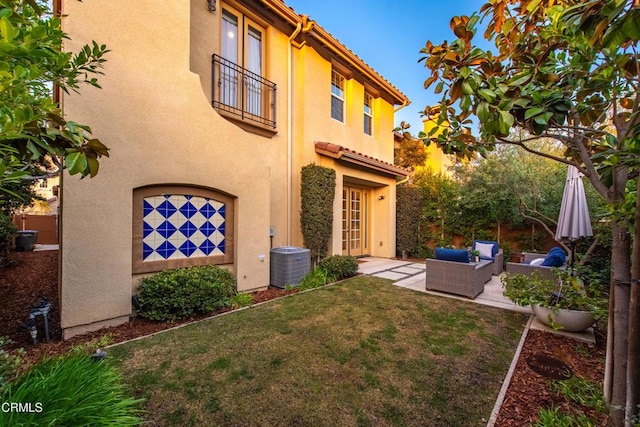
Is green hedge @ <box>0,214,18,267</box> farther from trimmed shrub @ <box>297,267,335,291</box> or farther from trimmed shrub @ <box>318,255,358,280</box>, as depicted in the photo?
trimmed shrub @ <box>318,255,358,280</box>

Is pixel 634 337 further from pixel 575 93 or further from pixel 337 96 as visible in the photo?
pixel 337 96

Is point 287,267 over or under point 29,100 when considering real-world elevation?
under

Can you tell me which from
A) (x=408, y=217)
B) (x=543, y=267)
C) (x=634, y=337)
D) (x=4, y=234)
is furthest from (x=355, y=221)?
(x=4, y=234)

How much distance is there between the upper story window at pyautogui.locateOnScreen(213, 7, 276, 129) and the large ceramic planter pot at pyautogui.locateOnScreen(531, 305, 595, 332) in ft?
28.0

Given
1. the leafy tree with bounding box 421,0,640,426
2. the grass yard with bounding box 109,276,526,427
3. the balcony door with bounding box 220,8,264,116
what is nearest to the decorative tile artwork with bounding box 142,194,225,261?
the grass yard with bounding box 109,276,526,427

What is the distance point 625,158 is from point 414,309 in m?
4.63

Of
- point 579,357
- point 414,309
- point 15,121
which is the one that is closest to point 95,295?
point 15,121

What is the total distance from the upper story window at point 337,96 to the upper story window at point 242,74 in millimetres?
3060

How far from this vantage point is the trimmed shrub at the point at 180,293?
16.9ft

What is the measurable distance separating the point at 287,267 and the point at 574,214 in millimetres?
6942

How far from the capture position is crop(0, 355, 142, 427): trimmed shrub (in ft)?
7.01

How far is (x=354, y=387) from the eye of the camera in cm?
329

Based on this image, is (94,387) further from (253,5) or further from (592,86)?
(253,5)

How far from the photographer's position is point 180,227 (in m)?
5.98
